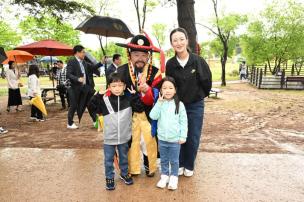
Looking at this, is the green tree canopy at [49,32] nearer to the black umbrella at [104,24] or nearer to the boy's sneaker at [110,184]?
the black umbrella at [104,24]

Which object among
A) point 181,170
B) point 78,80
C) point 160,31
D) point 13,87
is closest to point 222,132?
point 181,170

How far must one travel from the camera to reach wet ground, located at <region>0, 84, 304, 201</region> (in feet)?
12.0

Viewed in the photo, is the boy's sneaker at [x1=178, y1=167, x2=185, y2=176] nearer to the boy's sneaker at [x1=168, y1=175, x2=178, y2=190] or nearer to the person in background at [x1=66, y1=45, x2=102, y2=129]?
the boy's sneaker at [x1=168, y1=175, x2=178, y2=190]

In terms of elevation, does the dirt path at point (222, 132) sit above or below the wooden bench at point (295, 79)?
below

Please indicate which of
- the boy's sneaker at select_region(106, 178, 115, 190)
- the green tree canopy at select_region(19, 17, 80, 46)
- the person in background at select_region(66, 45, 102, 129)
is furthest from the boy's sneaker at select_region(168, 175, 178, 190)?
the green tree canopy at select_region(19, 17, 80, 46)

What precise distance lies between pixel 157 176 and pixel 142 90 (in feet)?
4.00

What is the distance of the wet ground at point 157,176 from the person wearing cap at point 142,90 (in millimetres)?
310

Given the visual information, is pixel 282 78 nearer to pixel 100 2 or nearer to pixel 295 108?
pixel 295 108

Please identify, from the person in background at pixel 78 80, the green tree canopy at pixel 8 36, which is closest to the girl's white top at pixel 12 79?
the person in background at pixel 78 80

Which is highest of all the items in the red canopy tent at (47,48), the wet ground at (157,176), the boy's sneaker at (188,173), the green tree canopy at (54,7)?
the green tree canopy at (54,7)

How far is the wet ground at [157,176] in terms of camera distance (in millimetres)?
3643

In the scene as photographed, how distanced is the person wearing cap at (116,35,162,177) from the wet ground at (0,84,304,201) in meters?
0.31

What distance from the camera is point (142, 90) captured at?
3.87m

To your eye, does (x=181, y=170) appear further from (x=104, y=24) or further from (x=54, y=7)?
(x=54, y=7)
